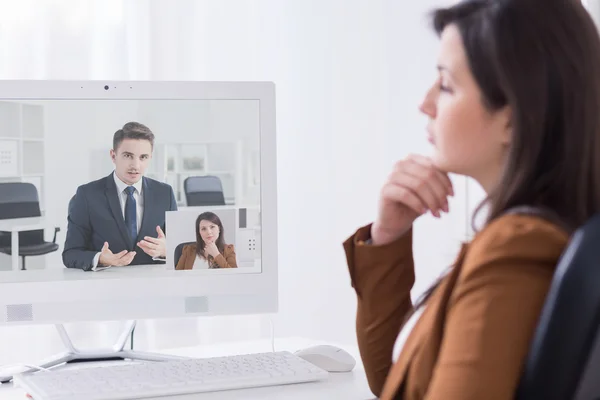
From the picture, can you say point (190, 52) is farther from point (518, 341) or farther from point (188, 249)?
point (518, 341)

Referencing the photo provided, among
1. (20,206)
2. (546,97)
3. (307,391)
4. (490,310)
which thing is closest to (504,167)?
(546,97)

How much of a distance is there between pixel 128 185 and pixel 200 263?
0.64ft

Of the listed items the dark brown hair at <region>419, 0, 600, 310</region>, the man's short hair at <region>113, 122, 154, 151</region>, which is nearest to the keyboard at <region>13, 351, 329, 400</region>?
the man's short hair at <region>113, 122, 154, 151</region>

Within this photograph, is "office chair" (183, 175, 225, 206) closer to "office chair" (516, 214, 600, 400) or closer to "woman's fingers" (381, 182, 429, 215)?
"woman's fingers" (381, 182, 429, 215)

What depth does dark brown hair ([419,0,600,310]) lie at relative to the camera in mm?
827

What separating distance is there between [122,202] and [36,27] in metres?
1.33

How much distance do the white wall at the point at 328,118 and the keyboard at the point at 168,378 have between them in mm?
1410

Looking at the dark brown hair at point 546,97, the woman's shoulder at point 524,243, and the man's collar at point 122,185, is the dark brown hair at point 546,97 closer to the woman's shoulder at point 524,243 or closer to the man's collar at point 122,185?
the woman's shoulder at point 524,243

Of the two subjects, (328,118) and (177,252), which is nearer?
(177,252)

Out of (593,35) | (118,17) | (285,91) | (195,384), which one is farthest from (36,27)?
(593,35)

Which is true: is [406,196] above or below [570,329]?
above

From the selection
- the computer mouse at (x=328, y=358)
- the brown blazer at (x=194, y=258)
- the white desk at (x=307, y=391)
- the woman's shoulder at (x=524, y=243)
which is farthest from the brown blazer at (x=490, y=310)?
the brown blazer at (x=194, y=258)

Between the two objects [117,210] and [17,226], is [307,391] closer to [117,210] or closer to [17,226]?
[117,210]

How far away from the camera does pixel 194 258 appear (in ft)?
4.74
